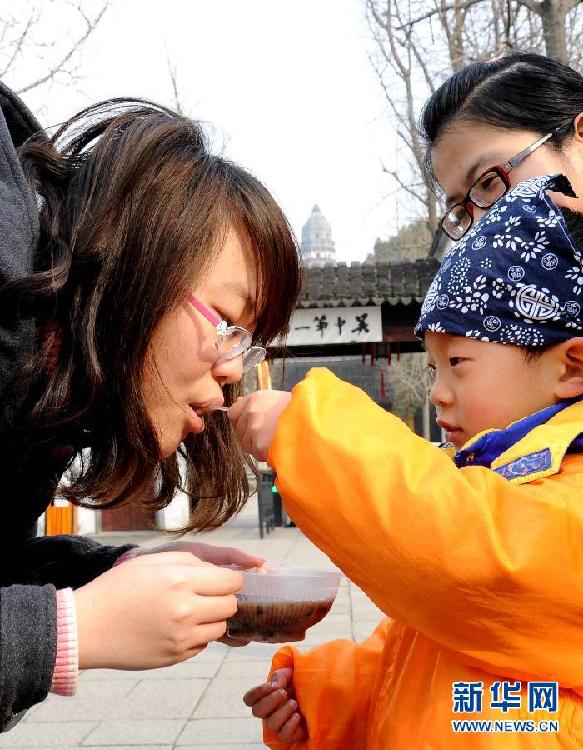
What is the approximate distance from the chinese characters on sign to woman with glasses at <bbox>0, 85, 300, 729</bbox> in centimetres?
40

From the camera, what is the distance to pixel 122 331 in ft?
5.50

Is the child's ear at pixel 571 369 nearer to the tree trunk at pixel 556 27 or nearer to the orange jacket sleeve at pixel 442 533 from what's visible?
the orange jacket sleeve at pixel 442 533

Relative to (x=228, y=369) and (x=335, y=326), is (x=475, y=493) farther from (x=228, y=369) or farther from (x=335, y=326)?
(x=335, y=326)

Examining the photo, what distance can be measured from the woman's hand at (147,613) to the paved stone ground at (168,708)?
8.18ft

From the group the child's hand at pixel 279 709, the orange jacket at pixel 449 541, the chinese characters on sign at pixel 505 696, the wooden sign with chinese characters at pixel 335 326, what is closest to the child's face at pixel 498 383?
the orange jacket at pixel 449 541

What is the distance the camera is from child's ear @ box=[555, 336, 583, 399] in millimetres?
1519

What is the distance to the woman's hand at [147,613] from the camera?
1.35 meters

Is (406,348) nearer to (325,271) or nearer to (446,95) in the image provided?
(325,271)

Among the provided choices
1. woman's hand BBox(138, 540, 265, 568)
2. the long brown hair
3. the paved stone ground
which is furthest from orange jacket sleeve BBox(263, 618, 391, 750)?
the paved stone ground

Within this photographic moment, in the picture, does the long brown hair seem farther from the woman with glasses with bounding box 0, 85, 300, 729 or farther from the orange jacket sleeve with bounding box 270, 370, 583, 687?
the orange jacket sleeve with bounding box 270, 370, 583, 687

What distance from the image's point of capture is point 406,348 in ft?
41.0

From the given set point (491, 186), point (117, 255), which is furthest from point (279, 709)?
point (491, 186)

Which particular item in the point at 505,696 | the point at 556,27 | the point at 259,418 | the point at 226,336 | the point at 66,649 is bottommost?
the point at 505,696

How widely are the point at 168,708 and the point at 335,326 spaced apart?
795 centimetres
